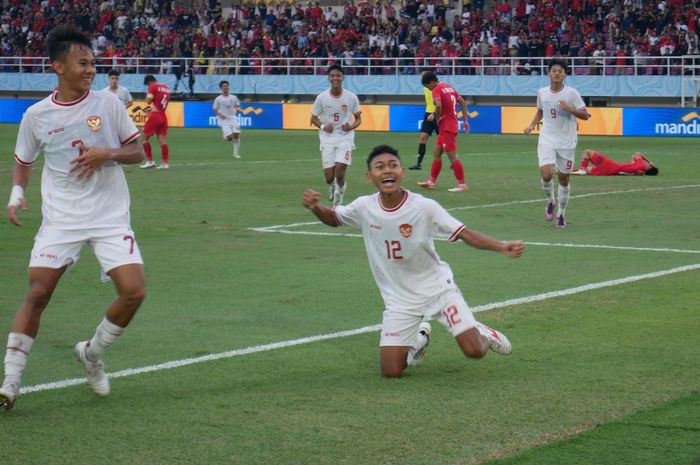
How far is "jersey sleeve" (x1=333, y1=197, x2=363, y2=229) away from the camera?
8.02 metres

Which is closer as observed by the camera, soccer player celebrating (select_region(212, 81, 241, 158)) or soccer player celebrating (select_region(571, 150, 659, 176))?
soccer player celebrating (select_region(571, 150, 659, 176))

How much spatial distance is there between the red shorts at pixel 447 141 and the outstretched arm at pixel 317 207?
13.7 metres

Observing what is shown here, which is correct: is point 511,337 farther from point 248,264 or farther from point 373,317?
point 248,264

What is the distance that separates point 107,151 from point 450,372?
8.44 ft

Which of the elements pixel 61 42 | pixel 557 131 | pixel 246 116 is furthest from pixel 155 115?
pixel 61 42

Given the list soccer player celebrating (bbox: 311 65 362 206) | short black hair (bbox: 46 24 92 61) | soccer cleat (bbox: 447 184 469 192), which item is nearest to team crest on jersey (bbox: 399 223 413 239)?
short black hair (bbox: 46 24 92 61)

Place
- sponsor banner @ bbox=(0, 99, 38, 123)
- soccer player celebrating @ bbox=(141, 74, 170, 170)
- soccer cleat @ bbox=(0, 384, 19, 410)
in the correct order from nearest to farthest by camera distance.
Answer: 1. soccer cleat @ bbox=(0, 384, 19, 410)
2. soccer player celebrating @ bbox=(141, 74, 170, 170)
3. sponsor banner @ bbox=(0, 99, 38, 123)

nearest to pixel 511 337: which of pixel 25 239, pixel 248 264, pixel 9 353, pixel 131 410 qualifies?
pixel 131 410

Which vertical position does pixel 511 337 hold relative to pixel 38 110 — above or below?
below

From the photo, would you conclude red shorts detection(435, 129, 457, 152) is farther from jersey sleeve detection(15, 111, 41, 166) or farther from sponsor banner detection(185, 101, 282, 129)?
sponsor banner detection(185, 101, 282, 129)

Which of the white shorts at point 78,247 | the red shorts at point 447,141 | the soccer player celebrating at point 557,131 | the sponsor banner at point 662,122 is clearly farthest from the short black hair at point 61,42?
the sponsor banner at point 662,122

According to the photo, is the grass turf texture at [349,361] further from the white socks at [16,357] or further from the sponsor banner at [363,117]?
the sponsor banner at [363,117]

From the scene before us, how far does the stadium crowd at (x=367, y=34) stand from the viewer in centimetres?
4359

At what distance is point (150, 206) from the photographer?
19.1 metres
